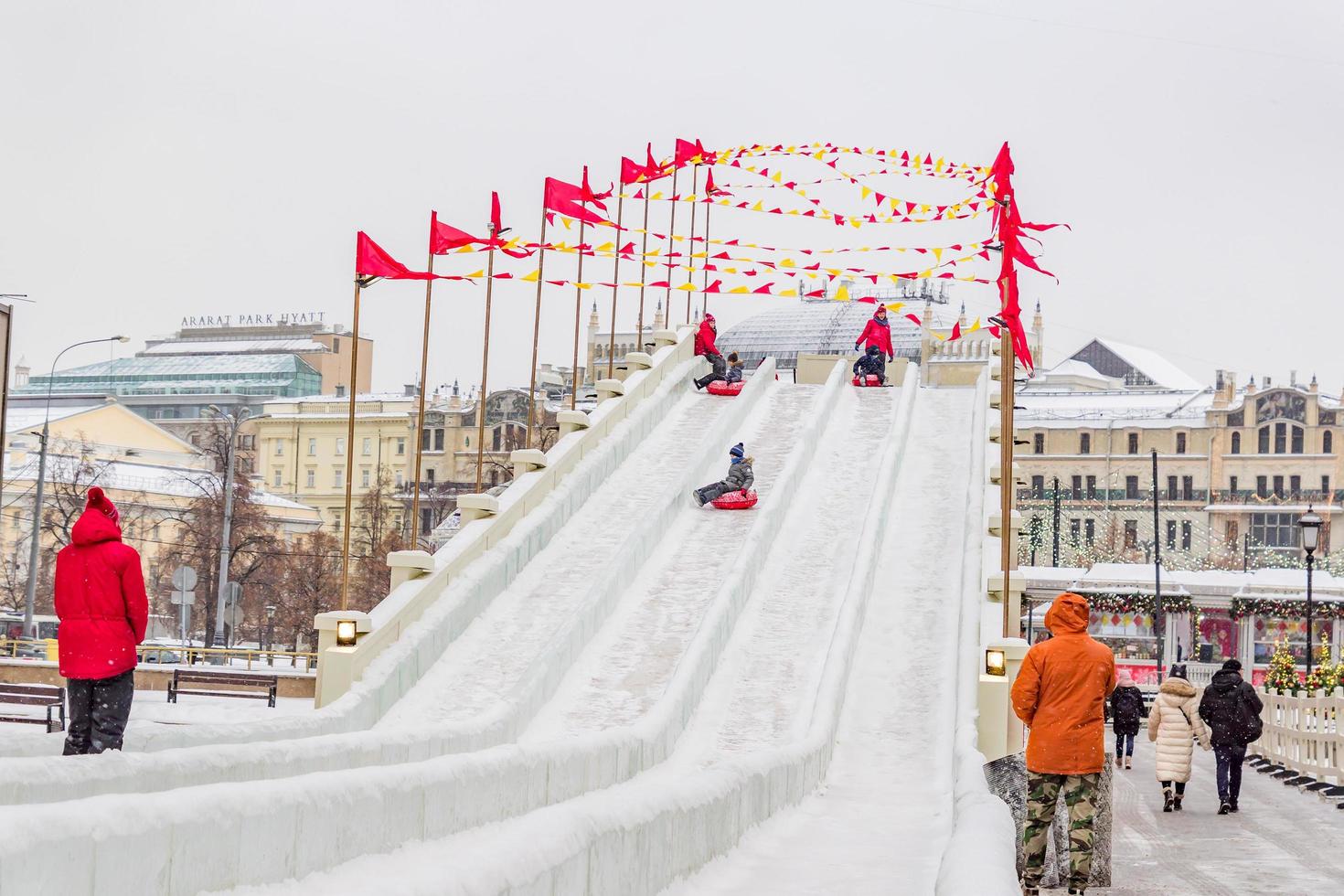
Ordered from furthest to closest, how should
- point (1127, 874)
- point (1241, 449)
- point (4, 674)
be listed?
point (1241, 449) < point (4, 674) < point (1127, 874)

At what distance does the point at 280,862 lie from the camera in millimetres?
6398

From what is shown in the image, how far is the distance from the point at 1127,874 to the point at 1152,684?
146 ft

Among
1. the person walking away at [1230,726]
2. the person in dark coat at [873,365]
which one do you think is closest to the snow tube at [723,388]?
the person in dark coat at [873,365]

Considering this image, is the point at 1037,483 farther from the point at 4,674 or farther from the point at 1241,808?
the point at 1241,808

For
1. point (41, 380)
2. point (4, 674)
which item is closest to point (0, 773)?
point (4, 674)

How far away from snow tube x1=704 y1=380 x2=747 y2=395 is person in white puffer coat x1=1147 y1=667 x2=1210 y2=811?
49.1 ft

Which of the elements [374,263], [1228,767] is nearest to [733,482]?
[374,263]

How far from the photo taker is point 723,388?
34.0 meters

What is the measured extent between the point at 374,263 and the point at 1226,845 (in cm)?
1401

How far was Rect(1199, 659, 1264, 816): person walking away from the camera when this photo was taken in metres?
19.1

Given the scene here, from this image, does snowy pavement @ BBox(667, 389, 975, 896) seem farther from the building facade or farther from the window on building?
the window on building

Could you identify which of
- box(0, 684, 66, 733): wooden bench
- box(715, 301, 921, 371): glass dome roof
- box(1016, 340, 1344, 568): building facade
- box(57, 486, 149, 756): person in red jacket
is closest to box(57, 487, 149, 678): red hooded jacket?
box(57, 486, 149, 756): person in red jacket

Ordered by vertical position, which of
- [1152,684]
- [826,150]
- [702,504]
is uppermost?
[826,150]

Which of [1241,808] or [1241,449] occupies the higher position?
[1241,449]
